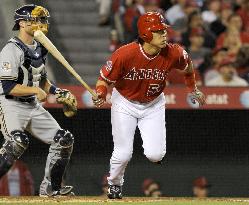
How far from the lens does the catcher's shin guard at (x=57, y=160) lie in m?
8.38

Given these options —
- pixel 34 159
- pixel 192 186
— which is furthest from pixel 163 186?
pixel 34 159

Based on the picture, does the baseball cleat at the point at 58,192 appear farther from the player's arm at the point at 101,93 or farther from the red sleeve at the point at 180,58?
the red sleeve at the point at 180,58

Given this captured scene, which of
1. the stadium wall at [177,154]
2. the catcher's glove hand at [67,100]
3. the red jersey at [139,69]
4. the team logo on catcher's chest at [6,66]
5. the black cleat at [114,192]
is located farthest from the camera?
the stadium wall at [177,154]

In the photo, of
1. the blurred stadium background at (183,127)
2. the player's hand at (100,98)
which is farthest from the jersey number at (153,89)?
the blurred stadium background at (183,127)

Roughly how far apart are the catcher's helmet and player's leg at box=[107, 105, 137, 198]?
2.23 ft

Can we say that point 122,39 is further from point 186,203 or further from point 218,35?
point 186,203

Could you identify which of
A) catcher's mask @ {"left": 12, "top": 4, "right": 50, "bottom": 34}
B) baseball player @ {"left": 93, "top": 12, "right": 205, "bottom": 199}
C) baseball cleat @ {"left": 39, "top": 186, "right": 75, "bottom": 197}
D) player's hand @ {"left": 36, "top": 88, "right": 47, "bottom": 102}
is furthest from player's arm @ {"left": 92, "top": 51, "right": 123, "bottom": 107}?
baseball cleat @ {"left": 39, "top": 186, "right": 75, "bottom": 197}

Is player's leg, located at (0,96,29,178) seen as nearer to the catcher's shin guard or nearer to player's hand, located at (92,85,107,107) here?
the catcher's shin guard

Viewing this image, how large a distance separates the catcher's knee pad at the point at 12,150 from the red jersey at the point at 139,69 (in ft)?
2.85

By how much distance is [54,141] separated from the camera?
8430mm

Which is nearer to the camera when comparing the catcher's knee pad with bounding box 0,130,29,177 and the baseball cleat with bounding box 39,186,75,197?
the catcher's knee pad with bounding box 0,130,29,177

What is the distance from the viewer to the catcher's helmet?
26.9 feet

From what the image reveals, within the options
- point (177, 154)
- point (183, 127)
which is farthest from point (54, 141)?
point (177, 154)

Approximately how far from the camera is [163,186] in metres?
11.3
